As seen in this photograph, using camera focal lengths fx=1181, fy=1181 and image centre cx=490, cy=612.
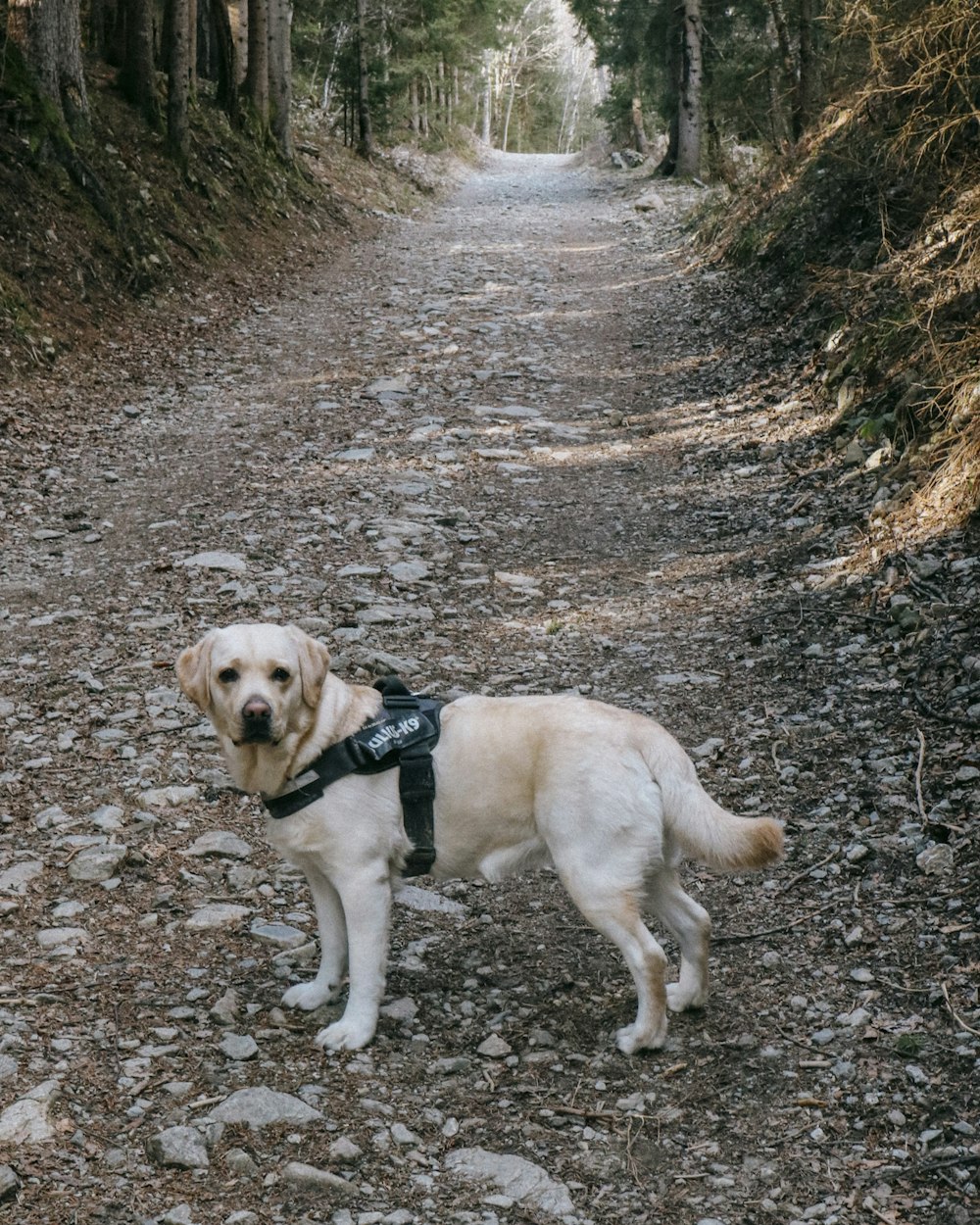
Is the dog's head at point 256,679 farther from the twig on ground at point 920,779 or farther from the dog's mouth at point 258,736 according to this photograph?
the twig on ground at point 920,779

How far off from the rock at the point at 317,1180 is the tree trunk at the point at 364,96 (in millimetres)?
27879

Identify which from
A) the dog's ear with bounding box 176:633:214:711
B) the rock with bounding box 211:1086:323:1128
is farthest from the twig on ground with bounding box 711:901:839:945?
the dog's ear with bounding box 176:633:214:711

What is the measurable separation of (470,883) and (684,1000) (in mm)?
1286

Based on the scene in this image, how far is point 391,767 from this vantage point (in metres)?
4.12

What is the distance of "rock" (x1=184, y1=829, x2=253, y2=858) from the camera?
5.16 m

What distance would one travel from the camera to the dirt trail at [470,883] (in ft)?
11.3

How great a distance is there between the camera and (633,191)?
30266 mm

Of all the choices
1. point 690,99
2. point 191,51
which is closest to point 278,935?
point 191,51

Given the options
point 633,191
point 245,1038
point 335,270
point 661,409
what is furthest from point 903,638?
point 633,191

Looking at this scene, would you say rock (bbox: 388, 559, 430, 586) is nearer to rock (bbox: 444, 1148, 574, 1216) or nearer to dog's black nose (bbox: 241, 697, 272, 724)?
dog's black nose (bbox: 241, 697, 272, 724)

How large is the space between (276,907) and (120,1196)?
171 centimetres

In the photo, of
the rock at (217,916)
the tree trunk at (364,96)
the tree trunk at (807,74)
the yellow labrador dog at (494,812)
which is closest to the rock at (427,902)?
the rock at (217,916)

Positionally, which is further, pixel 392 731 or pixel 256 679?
pixel 392 731

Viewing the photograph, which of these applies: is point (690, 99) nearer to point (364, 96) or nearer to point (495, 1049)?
point (364, 96)
